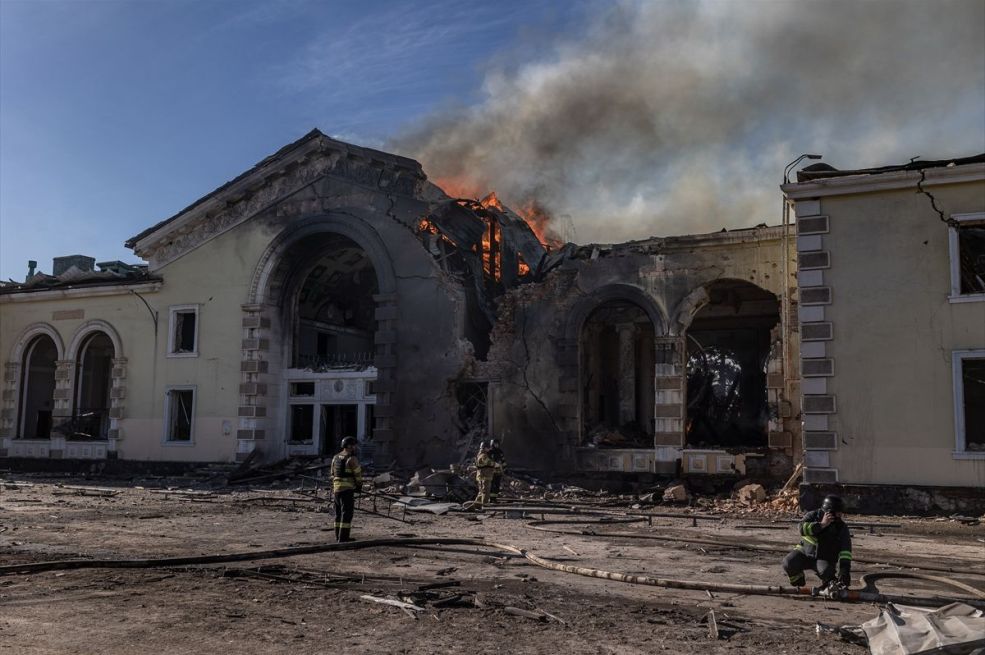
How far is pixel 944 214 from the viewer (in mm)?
16031

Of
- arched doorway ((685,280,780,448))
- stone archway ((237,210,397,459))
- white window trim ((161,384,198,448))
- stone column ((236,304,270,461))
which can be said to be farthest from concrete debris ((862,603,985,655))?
white window trim ((161,384,198,448))

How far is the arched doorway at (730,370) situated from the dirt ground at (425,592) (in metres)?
12.4

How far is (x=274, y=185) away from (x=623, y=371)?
1216 cm

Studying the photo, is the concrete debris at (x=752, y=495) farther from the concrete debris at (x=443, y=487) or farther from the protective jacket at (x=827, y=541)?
the protective jacket at (x=827, y=541)

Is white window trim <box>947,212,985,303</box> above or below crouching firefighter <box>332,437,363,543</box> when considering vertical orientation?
above

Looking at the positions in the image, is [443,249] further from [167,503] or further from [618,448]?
[167,503]

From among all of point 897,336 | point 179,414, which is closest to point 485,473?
point 897,336

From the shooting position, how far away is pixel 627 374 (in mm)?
26703

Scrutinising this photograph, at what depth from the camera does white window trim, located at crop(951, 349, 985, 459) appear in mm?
15375

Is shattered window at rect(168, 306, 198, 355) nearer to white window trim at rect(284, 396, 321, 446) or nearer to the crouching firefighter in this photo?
white window trim at rect(284, 396, 321, 446)

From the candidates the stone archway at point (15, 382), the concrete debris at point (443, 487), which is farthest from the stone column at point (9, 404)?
the concrete debris at point (443, 487)

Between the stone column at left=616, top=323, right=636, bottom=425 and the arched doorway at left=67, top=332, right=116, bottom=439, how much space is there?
1668 cm

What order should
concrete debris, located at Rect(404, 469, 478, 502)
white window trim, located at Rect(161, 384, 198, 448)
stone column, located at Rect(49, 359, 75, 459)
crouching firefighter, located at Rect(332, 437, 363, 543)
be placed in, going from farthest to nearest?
1. stone column, located at Rect(49, 359, 75, 459)
2. white window trim, located at Rect(161, 384, 198, 448)
3. concrete debris, located at Rect(404, 469, 478, 502)
4. crouching firefighter, located at Rect(332, 437, 363, 543)

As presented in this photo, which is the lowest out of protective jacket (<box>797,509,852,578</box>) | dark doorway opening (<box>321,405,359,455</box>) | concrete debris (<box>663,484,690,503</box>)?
concrete debris (<box>663,484,690,503</box>)
